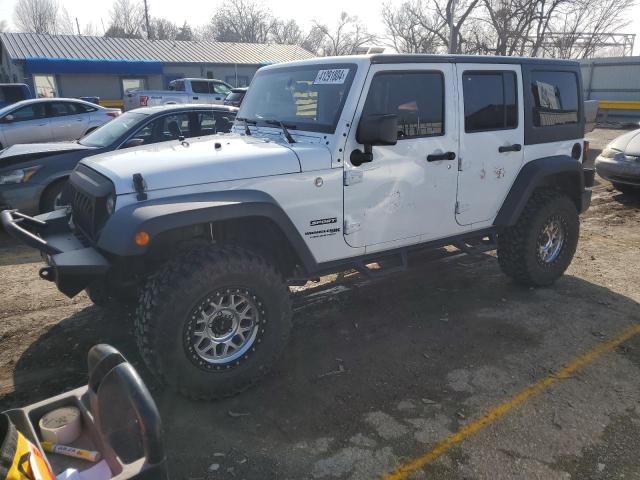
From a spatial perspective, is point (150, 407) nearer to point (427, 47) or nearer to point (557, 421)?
point (557, 421)

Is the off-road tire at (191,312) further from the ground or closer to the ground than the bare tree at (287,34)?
closer to the ground

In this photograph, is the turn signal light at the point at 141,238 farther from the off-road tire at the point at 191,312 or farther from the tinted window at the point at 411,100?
the tinted window at the point at 411,100

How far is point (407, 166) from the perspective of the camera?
3.80 m

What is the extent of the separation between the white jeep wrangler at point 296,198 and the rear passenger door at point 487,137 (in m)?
0.01

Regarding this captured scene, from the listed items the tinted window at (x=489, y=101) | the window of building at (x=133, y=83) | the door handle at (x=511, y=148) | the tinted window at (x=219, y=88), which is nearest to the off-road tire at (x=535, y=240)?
the door handle at (x=511, y=148)

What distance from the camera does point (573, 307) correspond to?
4625mm

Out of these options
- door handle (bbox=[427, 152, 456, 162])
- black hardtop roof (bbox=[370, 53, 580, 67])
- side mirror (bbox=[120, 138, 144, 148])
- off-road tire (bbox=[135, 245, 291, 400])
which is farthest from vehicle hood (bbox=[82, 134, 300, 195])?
side mirror (bbox=[120, 138, 144, 148])

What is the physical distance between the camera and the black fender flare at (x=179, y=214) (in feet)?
9.04

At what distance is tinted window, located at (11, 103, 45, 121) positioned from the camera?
425 inches

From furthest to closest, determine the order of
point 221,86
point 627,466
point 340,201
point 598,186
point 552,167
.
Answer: point 221,86 → point 598,186 → point 552,167 → point 340,201 → point 627,466

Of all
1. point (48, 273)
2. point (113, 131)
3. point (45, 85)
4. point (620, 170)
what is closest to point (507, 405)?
point (48, 273)

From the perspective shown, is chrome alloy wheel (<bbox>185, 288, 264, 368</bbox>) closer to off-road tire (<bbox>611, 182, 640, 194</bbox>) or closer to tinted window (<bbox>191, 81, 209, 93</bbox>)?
off-road tire (<bbox>611, 182, 640, 194</bbox>)

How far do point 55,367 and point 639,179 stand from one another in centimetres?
861

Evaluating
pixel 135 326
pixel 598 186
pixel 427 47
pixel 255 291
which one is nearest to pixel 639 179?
pixel 598 186
